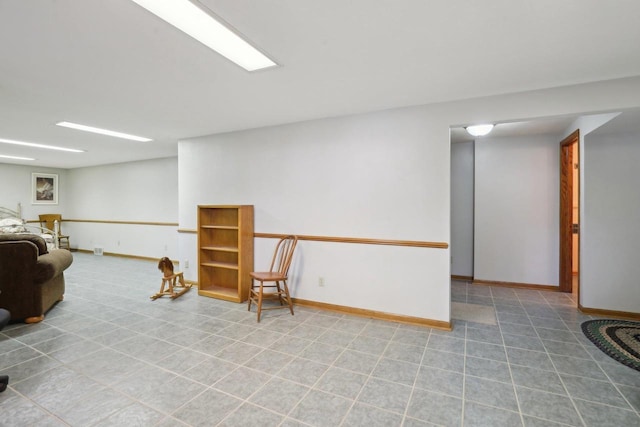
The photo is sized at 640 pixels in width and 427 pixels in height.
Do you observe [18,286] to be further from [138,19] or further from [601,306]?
[601,306]

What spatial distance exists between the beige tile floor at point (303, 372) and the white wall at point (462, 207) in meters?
1.55

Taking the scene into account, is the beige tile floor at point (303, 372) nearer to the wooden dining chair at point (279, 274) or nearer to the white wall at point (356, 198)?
the wooden dining chair at point (279, 274)

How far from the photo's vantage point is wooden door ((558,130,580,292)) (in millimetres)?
4445

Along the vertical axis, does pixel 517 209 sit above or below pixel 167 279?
above

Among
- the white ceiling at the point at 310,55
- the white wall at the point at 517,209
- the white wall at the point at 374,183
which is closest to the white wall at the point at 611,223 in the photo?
the white wall at the point at 517,209

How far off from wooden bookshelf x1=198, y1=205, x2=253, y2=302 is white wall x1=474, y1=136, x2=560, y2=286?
11.9ft

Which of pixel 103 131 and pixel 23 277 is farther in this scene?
pixel 103 131

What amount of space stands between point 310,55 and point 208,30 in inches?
26.8

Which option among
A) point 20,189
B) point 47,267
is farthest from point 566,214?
point 20,189

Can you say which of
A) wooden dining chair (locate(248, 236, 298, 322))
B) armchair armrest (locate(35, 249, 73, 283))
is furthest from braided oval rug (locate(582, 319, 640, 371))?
armchair armrest (locate(35, 249, 73, 283))

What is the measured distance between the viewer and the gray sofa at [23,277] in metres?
3.29

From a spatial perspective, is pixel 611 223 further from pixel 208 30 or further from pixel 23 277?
pixel 23 277

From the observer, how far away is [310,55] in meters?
2.18

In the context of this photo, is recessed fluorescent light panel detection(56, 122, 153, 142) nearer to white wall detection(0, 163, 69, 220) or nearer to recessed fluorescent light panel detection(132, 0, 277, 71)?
recessed fluorescent light panel detection(132, 0, 277, 71)
